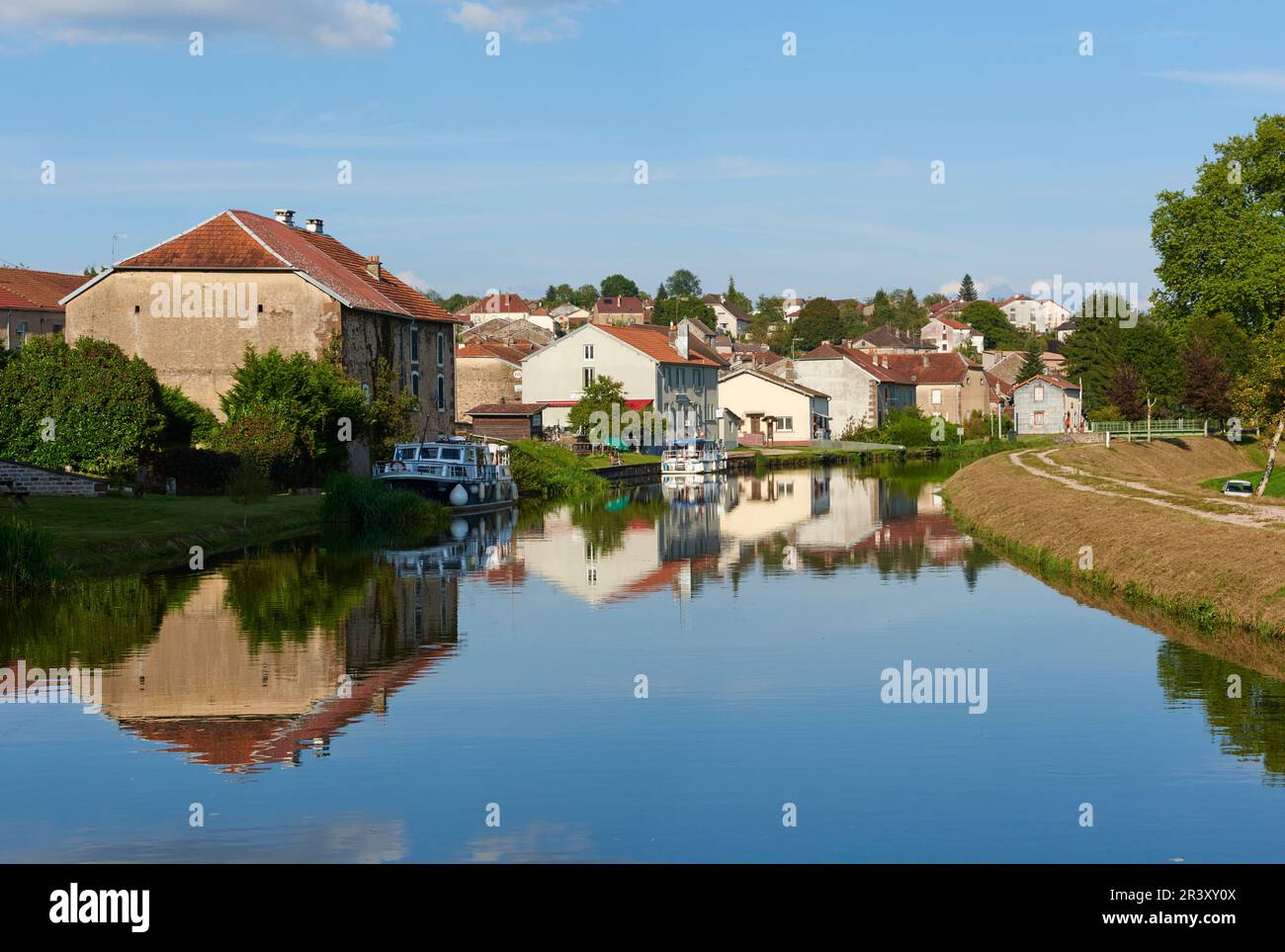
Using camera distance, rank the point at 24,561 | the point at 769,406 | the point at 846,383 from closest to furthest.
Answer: the point at 24,561
the point at 769,406
the point at 846,383

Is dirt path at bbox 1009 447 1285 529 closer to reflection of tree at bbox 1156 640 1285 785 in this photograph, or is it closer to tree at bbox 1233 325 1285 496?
tree at bbox 1233 325 1285 496

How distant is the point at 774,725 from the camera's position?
2064 cm

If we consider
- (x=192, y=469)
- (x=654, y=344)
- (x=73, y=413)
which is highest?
→ (x=654, y=344)

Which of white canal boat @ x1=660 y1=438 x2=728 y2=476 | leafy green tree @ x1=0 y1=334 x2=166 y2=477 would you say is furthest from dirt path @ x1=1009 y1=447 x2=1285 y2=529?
leafy green tree @ x1=0 y1=334 x2=166 y2=477

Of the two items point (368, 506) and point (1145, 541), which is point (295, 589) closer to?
point (368, 506)

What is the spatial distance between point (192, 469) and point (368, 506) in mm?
6452

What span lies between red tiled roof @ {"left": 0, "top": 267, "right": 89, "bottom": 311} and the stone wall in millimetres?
43993

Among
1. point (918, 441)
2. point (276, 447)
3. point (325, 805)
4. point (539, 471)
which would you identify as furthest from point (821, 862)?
point (918, 441)

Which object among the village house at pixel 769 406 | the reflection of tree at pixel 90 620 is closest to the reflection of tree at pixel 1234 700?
the reflection of tree at pixel 90 620

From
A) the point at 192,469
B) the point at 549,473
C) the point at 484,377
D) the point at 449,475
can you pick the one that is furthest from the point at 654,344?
the point at 192,469

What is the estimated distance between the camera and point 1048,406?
143m

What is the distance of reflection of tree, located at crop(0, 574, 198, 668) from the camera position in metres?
26.0
